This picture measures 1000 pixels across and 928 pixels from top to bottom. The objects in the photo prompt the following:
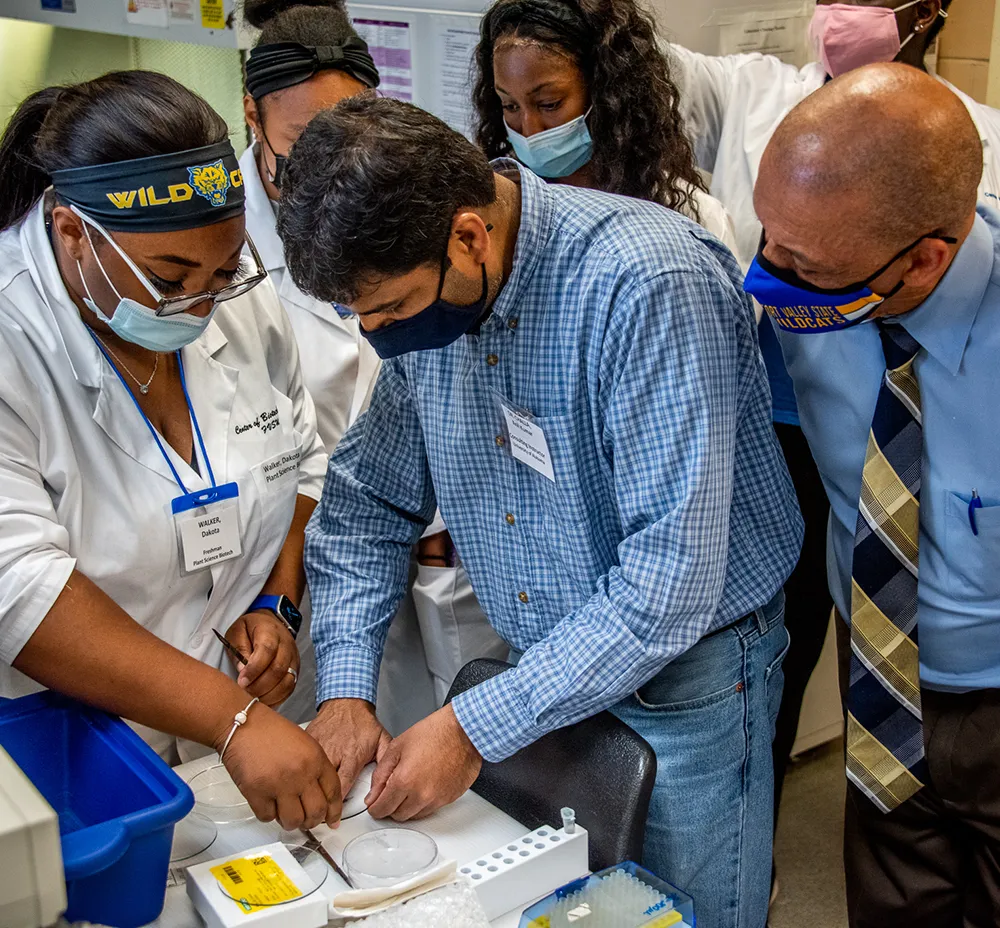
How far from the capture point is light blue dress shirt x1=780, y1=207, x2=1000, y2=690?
4.64 ft

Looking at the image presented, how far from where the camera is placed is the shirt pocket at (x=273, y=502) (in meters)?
1.74

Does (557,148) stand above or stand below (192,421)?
above

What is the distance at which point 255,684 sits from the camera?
1.68 meters

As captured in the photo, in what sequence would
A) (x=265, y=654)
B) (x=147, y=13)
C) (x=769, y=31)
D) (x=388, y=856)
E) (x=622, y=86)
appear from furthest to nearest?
(x=769, y=31)
(x=147, y=13)
(x=622, y=86)
(x=265, y=654)
(x=388, y=856)

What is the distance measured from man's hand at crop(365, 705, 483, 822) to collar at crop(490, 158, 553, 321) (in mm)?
526

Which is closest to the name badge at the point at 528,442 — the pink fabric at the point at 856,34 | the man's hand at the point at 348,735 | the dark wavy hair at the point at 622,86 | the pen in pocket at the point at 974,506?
the man's hand at the point at 348,735

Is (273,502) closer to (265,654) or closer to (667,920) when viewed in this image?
(265,654)

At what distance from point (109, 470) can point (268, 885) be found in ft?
2.08

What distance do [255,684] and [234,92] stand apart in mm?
1954

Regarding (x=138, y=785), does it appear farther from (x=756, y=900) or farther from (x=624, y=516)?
(x=756, y=900)

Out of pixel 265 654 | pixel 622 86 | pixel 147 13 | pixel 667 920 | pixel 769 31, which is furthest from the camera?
pixel 769 31

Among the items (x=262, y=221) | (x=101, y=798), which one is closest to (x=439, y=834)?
(x=101, y=798)

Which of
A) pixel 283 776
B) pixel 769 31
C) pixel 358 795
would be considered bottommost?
pixel 358 795

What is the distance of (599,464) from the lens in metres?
1.46
